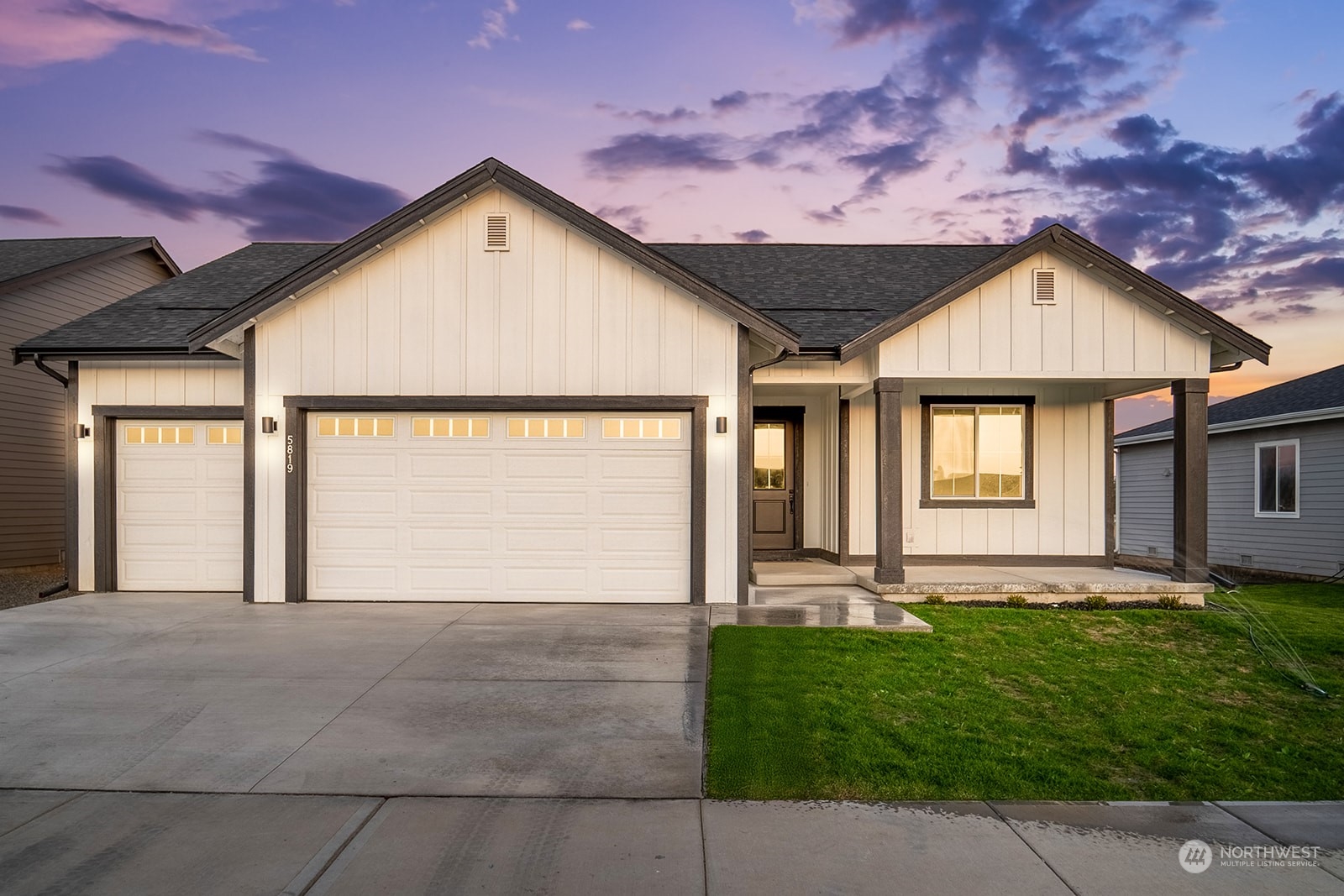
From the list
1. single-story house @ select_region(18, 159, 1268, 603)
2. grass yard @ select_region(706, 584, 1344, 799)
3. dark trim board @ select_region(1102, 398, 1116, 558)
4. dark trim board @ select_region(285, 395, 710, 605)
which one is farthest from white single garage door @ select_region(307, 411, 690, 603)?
dark trim board @ select_region(1102, 398, 1116, 558)

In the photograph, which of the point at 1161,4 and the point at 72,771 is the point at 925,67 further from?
the point at 72,771

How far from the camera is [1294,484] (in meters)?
15.2

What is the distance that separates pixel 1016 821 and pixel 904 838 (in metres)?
0.65

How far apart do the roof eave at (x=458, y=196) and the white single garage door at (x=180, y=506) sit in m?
1.89

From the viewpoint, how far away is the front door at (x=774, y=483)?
13031 mm

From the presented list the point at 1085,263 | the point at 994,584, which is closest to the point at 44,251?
the point at 994,584

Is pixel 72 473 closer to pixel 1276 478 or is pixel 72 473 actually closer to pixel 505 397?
pixel 505 397

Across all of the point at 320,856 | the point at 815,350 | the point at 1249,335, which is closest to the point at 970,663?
the point at 815,350

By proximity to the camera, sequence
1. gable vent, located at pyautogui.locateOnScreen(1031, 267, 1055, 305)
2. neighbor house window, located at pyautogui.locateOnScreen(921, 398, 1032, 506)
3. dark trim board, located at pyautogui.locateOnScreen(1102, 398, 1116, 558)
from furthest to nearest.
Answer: neighbor house window, located at pyautogui.locateOnScreen(921, 398, 1032, 506), dark trim board, located at pyautogui.locateOnScreen(1102, 398, 1116, 558), gable vent, located at pyautogui.locateOnScreen(1031, 267, 1055, 305)

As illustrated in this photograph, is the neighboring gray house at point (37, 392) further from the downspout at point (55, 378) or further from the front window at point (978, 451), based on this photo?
the front window at point (978, 451)

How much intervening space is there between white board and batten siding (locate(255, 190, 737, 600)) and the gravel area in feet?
12.3

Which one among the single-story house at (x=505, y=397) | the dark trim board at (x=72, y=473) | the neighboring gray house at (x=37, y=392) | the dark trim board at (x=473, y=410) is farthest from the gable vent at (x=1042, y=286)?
the neighboring gray house at (x=37, y=392)

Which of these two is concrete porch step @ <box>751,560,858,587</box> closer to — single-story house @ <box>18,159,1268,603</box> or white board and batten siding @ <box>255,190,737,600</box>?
single-story house @ <box>18,159,1268,603</box>

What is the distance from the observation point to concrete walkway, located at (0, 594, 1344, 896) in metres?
3.27
